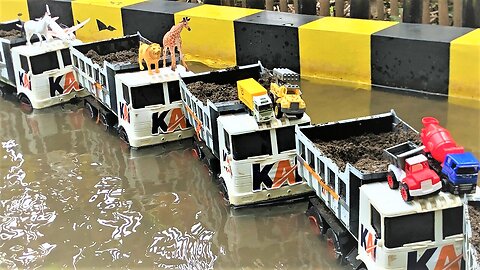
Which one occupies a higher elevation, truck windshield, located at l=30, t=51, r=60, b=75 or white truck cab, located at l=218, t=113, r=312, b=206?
truck windshield, located at l=30, t=51, r=60, b=75

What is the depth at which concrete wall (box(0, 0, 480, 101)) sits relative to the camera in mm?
6754

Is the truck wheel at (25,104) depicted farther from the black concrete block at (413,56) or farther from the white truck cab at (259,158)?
the black concrete block at (413,56)

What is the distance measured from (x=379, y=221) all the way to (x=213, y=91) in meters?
2.59

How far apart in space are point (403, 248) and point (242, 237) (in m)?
1.43

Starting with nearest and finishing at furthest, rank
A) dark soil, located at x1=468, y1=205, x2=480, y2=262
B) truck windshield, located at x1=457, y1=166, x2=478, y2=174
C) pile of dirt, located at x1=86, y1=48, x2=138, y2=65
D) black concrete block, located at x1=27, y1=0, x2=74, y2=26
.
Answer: dark soil, located at x1=468, y1=205, x2=480, y2=262 < truck windshield, located at x1=457, y1=166, x2=478, y2=174 < pile of dirt, located at x1=86, y1=48, x2=138, y2=65 < black concrete block, located at x1=27, y1=0, x2=74, y2=26

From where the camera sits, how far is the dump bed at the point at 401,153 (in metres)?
3.95

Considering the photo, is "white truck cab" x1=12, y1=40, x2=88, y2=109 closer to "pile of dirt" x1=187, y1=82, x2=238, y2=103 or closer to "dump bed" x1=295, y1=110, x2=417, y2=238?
"pile of dirt" x1=187, y1=82, x2=238, y2=103

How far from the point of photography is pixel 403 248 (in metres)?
3.81

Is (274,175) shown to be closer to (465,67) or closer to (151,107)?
(151,107)

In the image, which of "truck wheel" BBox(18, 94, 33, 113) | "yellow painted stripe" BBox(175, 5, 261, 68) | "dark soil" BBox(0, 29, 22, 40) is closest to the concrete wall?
"yellow painted stripe" BBox(175, 5, 261, 68)

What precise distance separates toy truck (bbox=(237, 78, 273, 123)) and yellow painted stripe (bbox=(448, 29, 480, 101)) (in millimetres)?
2313

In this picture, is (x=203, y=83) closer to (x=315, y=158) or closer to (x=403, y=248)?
(x=315, y=158)

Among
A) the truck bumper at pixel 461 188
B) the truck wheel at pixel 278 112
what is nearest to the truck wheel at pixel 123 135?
the truck wheel at pixel 278 112

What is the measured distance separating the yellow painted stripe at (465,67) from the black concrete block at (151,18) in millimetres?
3545
